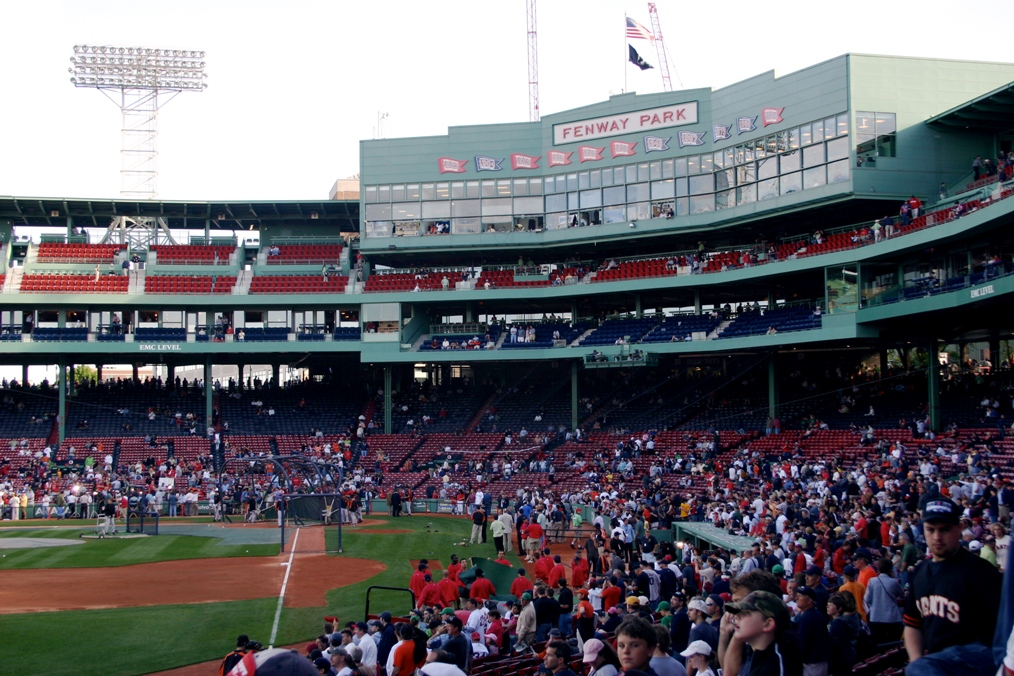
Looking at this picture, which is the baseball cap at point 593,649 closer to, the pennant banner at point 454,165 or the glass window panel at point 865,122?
the glass window panel at point 865,122

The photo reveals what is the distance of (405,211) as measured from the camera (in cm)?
5197

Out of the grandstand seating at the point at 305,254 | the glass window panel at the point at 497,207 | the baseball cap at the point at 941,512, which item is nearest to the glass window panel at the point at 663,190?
the glass window panel at the point at 497,207

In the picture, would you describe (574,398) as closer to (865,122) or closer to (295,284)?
(295,284)

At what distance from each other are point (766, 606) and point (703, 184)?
43.0 m

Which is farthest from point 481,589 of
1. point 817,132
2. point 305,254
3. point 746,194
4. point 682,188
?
point 305,254

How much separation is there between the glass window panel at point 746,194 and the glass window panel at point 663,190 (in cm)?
357

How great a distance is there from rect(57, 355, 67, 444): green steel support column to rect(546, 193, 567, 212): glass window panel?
89.7 feet

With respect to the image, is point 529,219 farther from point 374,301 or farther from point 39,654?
Result: point 39,654

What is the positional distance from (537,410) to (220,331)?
59.6 ft

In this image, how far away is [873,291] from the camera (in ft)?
121

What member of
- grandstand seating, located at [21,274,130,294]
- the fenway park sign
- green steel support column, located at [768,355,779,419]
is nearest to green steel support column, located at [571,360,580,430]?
green steel support column, located at [768,355,779,419]

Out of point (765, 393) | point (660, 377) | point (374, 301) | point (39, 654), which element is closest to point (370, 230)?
point (374, 301)

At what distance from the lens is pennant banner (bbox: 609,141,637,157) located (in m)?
48.5

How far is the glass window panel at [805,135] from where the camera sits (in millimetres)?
41844
